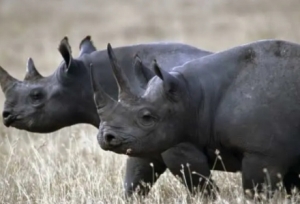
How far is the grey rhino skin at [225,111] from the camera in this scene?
8680 mm

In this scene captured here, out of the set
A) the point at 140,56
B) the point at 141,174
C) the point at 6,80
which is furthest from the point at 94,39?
the point at 141,174

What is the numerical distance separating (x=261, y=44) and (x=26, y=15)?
968 inches

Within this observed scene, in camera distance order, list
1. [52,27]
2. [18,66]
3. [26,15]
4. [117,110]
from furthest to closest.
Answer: [26,15]
[52,27]
[18,66]
[117,110]

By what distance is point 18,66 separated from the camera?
24.4 m

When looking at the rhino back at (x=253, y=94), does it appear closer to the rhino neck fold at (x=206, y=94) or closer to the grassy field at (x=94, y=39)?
the rhino neck fold at (x=206, y=94)

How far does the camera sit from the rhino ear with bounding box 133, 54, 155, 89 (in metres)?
9.19

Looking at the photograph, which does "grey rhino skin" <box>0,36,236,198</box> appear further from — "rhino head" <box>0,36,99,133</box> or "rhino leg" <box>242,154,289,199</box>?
"rhino leg" <box>242,154,289,199</box>

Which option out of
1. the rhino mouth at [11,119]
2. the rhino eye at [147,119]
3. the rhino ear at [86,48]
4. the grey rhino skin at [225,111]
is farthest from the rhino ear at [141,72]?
the rhino mouth at [11,119]

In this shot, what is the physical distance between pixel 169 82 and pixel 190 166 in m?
0.78

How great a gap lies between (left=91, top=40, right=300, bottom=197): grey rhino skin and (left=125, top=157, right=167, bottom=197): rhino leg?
0.80m

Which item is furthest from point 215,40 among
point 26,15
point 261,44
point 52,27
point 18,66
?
point 261,44

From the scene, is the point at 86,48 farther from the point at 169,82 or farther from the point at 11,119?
the point at 169,82

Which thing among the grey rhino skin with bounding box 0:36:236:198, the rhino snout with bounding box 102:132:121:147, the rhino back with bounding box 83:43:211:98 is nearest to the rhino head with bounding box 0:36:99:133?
the grey rhino skin with bounding box 0:36:236:198

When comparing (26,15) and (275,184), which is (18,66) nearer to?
(26,15)
